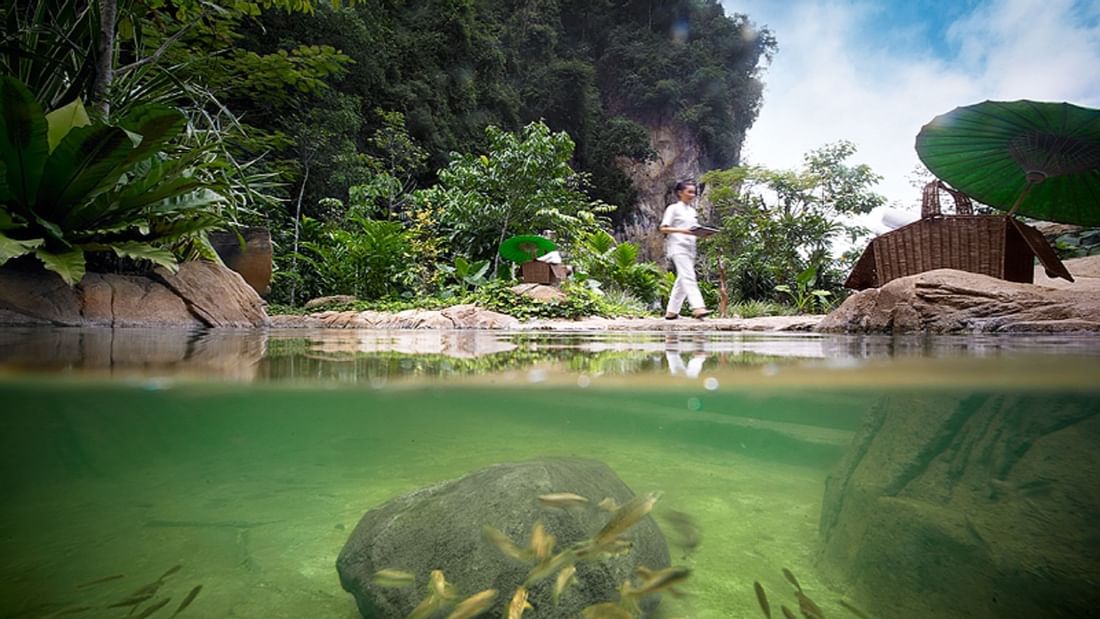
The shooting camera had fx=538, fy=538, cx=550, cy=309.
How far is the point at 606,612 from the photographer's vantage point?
1604 millimetres

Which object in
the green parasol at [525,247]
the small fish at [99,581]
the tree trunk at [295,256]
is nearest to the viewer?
the small fish at [99,581]

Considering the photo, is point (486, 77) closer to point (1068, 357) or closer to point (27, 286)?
point (27, 286)

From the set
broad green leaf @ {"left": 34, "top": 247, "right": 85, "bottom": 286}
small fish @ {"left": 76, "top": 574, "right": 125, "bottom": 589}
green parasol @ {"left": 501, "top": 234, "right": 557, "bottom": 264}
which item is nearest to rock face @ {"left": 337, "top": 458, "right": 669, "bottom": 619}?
small fish @ {"left": 76, "top": 574, "right": 125, "bottom": 589}

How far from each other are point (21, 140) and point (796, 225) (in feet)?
77.9

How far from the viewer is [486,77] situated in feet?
96.5

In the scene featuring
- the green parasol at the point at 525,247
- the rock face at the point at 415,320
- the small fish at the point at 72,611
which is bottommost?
the small fish at the point at 72,611

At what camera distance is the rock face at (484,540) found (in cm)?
203

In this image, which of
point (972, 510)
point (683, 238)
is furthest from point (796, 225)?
point (972, 510)

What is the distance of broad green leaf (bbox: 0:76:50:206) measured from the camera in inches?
142

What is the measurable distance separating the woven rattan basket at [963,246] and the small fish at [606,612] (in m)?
6.62

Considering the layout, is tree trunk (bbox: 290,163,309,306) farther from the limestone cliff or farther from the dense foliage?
the limestone cliff

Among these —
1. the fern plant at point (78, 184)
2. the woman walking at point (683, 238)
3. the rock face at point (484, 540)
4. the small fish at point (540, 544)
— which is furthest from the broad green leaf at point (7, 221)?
the woman walking at point (683, 238)

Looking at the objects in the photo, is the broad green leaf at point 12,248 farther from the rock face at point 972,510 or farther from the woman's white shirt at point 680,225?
the woman's white shirt at point 680,225

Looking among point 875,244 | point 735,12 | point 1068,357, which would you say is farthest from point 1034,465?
point 735,12
